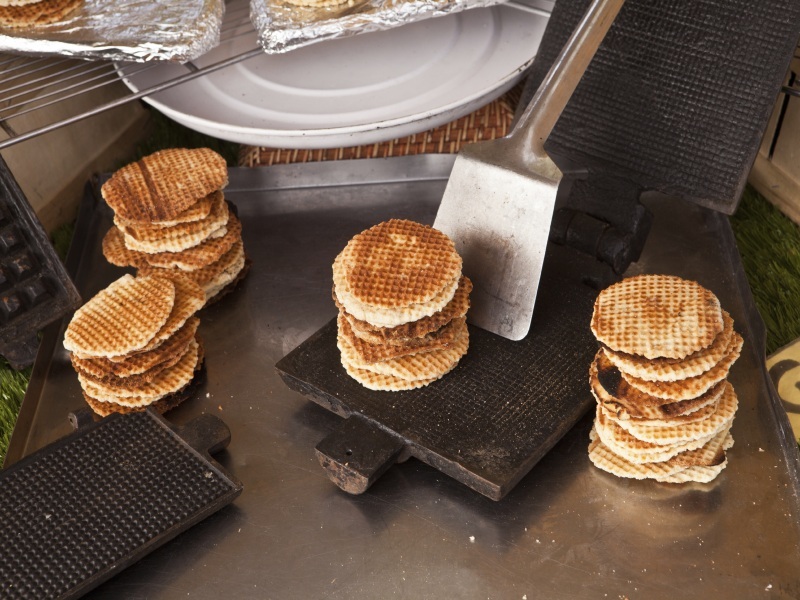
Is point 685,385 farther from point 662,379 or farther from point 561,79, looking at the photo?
point 561,79

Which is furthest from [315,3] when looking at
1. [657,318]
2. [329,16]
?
[657,318]

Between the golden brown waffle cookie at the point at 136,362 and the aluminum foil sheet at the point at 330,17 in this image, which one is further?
the aluminum foil sheet at the point at 330,17

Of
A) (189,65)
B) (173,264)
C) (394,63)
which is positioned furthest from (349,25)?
(173,264)

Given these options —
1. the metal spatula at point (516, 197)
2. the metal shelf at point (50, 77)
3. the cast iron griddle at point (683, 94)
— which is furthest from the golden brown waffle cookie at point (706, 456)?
the metal shelf at point (50, 77)

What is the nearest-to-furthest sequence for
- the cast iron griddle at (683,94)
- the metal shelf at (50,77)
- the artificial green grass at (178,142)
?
the cast iron griddle at (683,94), the metal shelf at (50,77), the artificial green grass at (178,142)

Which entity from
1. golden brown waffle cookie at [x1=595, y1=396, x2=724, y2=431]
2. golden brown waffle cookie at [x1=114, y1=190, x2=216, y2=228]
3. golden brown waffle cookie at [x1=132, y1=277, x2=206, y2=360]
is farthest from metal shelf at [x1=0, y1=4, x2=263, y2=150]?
golden brown waffle cookie at [x1=595, y1=396, x2=724, y2=431]

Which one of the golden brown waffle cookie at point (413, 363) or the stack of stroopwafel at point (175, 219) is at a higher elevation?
the stack of stroopwafel at point (175, 219)

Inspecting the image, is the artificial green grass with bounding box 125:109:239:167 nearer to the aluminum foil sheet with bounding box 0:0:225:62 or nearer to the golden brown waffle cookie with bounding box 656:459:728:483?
the aluminum foil sheet with bounding box 0:0:225:62

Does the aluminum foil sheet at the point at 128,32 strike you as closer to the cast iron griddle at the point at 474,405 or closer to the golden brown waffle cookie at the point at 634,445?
the cast iron griddle at the point at 474,405

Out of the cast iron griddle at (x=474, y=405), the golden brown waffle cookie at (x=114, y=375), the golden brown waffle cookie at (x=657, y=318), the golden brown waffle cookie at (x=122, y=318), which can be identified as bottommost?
the cast iron griddle at (x=474, y=405)
